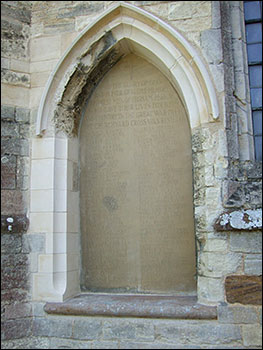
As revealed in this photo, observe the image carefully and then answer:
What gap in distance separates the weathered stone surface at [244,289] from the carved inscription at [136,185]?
1.87 ft

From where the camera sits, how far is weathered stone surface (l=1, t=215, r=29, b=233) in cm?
373

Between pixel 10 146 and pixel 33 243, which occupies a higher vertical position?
pixel 10 146

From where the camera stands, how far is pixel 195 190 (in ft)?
11.9

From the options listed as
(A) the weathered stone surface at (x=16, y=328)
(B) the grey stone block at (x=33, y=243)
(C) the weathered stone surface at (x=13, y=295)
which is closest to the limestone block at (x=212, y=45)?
(B) the grey stone block at (x=33, y=243)

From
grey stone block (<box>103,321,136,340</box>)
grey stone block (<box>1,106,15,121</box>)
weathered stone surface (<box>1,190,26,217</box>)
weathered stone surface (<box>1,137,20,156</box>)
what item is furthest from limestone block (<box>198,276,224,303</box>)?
grey stone block (<box>1,106,15,121</box>)

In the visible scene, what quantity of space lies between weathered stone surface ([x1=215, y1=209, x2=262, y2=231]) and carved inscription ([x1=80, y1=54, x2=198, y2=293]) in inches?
24.0

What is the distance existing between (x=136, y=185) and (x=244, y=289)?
1.52 meters

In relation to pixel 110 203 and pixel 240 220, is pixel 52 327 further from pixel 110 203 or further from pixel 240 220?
pixel 240 220

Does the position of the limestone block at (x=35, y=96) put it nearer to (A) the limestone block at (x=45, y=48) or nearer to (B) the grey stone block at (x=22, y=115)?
(B) the grey stone block at (x=22, y=115)

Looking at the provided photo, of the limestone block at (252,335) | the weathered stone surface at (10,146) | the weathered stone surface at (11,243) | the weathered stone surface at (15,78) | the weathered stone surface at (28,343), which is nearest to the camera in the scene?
the limestone block at (252,335)

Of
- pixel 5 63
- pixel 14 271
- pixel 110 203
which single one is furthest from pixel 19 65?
pixel 14 271

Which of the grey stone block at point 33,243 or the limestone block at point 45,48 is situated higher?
the limestone block at point 45,48

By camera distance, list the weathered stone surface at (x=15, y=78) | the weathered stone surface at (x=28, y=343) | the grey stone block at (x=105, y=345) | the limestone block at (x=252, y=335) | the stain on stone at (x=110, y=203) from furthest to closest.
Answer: the stain on stone at (x=110, y=203) < the weathered stone surface at (x=15, y=78) < the weathered stone surface at (x=28, y=343) < the grey stone block at (x=105, y=345) < the limestone block at (x=252, y=335)

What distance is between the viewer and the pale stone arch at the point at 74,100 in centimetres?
374
